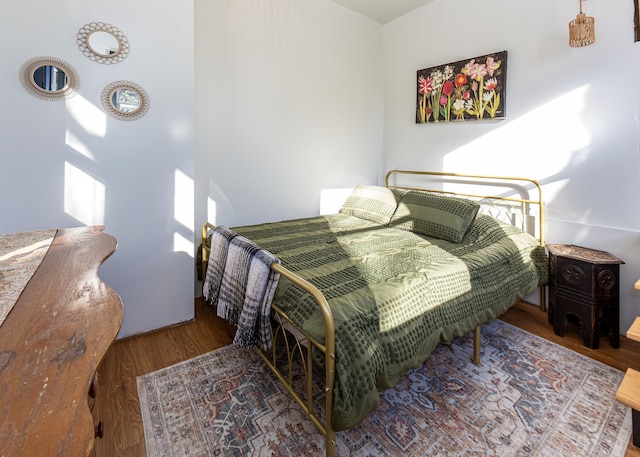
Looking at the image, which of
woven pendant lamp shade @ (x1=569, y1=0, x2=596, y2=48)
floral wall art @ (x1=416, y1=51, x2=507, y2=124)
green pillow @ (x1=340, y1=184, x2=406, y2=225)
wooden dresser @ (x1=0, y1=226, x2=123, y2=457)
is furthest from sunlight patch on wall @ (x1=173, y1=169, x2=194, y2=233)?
woven pendant lamp shade @ (x1=569, y1=0, x2=596, y2=48)

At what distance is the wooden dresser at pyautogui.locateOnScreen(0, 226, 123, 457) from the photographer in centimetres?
53

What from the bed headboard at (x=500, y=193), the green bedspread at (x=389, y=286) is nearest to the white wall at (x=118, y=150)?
the green bedspread at (x=389, y=286)

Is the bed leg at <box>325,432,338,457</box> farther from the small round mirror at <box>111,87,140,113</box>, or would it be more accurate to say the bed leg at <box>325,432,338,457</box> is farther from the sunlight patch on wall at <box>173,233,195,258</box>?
the small round mirror at <box>111,87,140,113</box>

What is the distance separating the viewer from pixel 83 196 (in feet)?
6.90

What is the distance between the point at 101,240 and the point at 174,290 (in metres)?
1.00

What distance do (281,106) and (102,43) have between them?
1.51 m

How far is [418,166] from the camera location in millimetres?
3619

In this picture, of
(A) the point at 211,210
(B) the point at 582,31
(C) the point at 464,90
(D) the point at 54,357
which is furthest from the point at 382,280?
(C) the point at 464,90

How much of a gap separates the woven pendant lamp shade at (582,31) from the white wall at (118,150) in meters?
2.61

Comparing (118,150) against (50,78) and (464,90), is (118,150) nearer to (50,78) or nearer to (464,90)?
(50,78)

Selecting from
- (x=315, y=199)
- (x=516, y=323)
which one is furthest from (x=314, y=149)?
(x=516, y=323)

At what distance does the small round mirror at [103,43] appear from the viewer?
2.01m

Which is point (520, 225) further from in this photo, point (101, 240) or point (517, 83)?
point (101, 240)

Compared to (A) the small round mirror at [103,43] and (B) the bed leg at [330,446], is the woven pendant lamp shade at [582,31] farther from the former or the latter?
(A) the small round mirror at [103,43]
